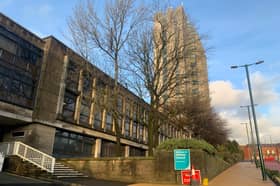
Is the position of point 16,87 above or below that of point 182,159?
above

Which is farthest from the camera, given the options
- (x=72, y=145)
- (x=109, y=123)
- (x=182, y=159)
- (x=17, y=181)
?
(x=109, y=123)

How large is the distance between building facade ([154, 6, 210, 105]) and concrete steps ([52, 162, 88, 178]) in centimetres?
828

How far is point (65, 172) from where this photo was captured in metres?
14.1

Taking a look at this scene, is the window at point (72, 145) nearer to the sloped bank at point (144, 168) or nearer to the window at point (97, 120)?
the window at point (97, 120)

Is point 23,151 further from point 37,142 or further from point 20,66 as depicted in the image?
point 20,66

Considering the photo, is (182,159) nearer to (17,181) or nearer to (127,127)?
(17,181)

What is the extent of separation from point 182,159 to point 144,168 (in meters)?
2.72

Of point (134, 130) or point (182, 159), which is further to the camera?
point (134, 130)

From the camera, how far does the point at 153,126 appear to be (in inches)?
645

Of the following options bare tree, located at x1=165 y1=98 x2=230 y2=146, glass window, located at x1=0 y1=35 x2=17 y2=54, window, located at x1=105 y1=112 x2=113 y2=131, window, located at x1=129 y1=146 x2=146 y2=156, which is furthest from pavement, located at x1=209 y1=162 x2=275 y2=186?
glass window, located at x1=0 y1=35 x2=17 y2=54

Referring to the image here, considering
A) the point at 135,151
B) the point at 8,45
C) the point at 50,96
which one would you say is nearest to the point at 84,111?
the point at 50,96

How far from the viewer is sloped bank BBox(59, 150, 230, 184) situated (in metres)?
11.9

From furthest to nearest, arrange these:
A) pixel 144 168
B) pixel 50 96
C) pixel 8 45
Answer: pixel 50 96, pixel 8 45, pixel 144 168

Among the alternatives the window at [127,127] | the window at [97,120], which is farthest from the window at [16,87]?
the window at [127,127]
